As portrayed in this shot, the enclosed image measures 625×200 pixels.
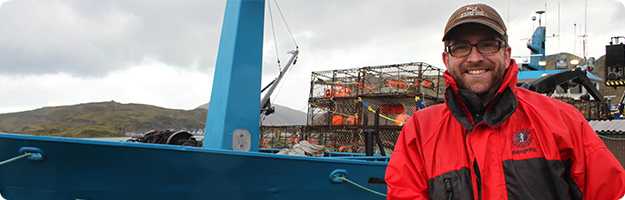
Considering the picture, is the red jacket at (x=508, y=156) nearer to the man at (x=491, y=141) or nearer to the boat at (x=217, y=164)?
the man at (x=491, y=141)

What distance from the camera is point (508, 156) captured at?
1843 mm

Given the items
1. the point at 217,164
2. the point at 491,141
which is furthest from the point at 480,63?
the point at 217,164

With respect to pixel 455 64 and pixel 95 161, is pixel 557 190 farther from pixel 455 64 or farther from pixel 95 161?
pixel 95 161

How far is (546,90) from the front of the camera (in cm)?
738

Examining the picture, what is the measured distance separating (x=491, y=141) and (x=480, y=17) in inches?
18.3

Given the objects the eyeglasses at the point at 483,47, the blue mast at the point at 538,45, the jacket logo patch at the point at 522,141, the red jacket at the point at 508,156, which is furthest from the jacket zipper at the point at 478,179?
the blue mast at the point at 538,45

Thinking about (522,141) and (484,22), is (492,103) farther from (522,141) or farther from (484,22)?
(484,22)

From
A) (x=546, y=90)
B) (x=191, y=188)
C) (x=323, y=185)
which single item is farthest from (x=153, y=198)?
(x=546, y=90)

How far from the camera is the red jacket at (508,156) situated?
1803 mm

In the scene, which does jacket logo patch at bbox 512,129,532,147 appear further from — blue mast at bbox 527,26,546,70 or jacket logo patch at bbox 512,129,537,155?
blue mast at bbox 527,26,546,70

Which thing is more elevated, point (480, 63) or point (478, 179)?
point (480, 63)

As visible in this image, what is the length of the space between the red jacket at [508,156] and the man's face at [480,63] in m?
0.05

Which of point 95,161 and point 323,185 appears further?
point 323,185

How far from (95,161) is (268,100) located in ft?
13.4
